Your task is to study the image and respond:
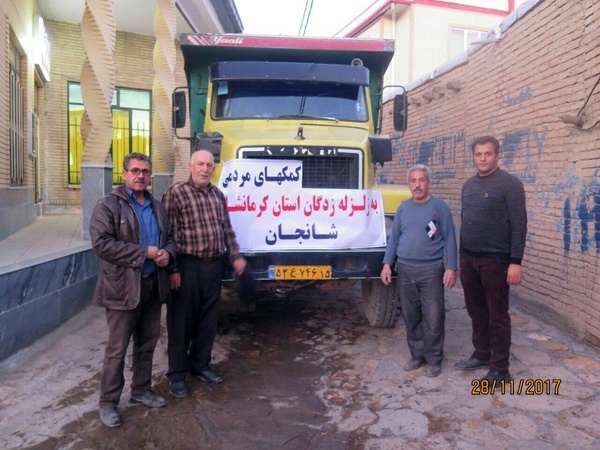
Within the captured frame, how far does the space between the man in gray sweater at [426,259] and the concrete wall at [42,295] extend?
3.24 meters

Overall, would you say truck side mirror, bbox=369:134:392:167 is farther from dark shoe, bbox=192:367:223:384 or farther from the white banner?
dark shoe, bbox=192:367:223:384

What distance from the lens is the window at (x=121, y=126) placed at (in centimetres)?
1352

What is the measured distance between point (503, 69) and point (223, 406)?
558cm

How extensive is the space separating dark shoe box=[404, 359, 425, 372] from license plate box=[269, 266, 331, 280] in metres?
0.99

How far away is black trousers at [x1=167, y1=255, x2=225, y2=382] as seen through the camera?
4.03 m

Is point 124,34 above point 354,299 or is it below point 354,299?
above

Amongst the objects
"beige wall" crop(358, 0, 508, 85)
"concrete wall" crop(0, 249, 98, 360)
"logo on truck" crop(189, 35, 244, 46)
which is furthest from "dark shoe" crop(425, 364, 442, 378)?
"beige wall" crop(358, 0, 508, 85)

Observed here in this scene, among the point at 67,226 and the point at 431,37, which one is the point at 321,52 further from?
the point at 431,37

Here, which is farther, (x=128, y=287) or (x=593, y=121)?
(x=593, y=121)

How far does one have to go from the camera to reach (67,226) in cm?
937

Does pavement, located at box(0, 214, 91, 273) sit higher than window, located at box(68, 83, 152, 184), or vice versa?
window, located at box(68, 83, 152, 184)

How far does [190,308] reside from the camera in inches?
161

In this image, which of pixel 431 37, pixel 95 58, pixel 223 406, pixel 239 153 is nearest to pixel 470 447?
pixel 223 406
